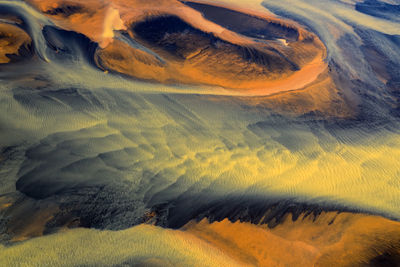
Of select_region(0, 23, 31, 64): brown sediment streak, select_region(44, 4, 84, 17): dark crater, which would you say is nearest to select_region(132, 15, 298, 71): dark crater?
select_region(44, 4, 84, 17): dark crater

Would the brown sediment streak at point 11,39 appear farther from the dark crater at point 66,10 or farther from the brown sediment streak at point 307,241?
the brown sediment streak at point 307,241

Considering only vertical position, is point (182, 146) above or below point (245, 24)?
below

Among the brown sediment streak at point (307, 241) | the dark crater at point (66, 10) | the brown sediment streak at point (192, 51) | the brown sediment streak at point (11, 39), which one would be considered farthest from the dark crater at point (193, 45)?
the brown sediment streak at point (307, 241)

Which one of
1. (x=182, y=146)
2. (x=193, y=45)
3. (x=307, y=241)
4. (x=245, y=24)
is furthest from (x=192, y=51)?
(x=307, y=241)

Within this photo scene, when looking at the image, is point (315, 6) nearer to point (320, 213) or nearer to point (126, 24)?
point (126, 24)

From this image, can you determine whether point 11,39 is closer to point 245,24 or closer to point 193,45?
point 193,45

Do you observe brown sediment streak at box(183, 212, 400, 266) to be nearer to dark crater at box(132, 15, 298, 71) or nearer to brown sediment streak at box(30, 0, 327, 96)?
brown sediment streak at box(30, 0, 327, 96)

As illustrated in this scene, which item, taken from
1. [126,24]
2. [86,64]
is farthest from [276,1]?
[86,64]
